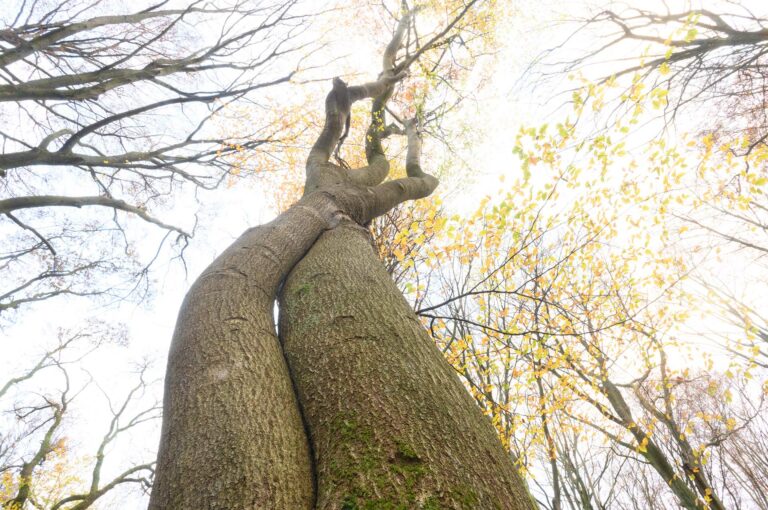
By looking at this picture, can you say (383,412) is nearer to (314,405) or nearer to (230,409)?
(314,405)

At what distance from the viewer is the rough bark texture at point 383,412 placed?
974 millimetres

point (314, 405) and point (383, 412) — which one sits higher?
point (314, 405)

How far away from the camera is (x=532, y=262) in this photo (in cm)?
622

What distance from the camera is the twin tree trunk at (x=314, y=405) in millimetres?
994

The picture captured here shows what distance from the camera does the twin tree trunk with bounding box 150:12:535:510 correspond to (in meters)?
0.99

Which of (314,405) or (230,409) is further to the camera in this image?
(314,405)

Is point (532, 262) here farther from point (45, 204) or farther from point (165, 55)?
point (45, 204)

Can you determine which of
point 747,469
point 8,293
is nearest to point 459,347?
point 747,469

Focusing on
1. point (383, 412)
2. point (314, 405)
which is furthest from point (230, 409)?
point (383, 412)

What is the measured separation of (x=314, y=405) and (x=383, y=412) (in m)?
0.32

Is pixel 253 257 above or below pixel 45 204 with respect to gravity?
below

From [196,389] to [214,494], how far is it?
43 centimetres

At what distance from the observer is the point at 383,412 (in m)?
1.17

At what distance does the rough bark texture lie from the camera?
97cm
